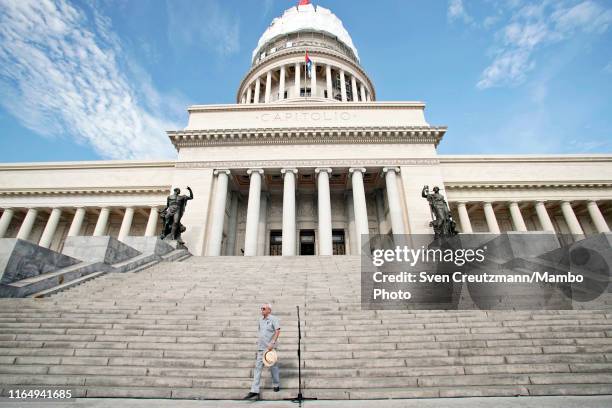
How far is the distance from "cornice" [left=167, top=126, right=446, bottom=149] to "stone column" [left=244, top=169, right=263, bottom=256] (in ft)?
9.62

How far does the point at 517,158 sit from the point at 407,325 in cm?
2657

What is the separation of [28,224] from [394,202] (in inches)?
1194

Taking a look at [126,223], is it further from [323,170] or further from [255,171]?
[323,170]

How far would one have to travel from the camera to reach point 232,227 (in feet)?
78.3

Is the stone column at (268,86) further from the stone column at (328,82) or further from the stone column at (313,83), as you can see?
the stone column at (328,82)

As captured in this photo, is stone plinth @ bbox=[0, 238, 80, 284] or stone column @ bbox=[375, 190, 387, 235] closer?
stone plinth @ bbox=[0, 238, 80, 284]

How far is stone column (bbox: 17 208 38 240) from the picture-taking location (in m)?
24.2

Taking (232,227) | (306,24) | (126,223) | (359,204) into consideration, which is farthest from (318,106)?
(306,24)

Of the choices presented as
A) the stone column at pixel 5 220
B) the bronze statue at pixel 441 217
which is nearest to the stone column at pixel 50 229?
the stone column at pixel 5 220

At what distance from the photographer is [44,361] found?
4984 mm

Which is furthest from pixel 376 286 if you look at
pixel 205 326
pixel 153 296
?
pixel 153 296

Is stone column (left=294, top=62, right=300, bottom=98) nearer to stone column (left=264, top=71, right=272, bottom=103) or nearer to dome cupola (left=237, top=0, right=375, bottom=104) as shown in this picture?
dome cupola (left=237, top=0, right=375, bottom=104)

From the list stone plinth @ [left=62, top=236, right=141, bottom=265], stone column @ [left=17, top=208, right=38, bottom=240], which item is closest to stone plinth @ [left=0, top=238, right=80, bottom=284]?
stone plinth @ [left=62, top=236, right=141, bottom=265]

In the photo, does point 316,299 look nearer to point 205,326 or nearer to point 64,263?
point 205,326
